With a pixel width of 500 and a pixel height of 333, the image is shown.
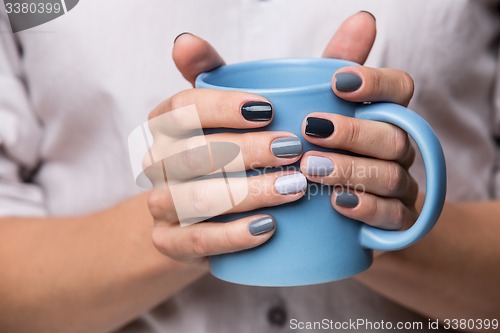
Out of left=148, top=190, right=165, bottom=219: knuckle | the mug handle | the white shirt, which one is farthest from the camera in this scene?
the white shirt

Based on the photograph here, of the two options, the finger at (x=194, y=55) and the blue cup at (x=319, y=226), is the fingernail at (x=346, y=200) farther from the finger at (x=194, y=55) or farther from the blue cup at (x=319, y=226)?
the finger at (x=194, y=55)

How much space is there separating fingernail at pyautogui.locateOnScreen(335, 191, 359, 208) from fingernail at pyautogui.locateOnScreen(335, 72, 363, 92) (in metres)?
0.09

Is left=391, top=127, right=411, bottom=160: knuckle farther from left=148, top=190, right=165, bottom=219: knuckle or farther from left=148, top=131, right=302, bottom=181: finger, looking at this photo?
left=148, top=190, right=165, bottom=219: knuckle

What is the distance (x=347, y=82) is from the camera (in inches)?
19.9

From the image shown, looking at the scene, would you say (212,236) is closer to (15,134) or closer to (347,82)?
(347,82)

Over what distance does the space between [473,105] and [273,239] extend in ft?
1.70

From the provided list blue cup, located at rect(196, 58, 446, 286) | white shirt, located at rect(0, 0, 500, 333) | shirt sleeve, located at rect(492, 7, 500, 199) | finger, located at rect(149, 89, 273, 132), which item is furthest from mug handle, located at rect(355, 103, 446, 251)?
shirt sleeve, located at rect(492, 7, 500, 199)

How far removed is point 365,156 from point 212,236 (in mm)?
164

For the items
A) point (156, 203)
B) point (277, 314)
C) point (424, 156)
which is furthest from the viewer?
point (277, 314)

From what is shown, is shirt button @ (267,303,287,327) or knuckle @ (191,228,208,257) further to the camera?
shirt button @ (267,303,287,327)

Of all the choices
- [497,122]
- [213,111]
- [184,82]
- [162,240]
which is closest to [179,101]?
[213,111]

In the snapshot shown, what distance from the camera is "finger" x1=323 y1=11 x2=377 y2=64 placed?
2.25ft

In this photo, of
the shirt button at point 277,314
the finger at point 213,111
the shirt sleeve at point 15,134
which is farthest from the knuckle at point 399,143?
the shirt sleeve at point 15,134

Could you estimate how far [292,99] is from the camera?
0.50 metres
